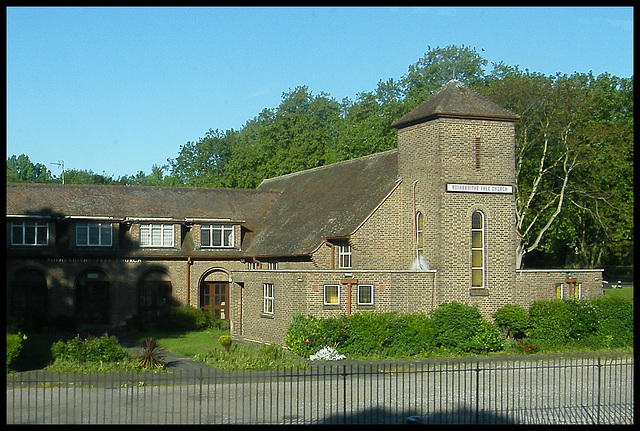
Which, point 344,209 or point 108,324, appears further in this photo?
point 108,324

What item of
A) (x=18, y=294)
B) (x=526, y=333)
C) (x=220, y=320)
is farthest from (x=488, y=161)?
(x=18, y=294)

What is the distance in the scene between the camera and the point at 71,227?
1598 inches

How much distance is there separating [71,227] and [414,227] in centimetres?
1718

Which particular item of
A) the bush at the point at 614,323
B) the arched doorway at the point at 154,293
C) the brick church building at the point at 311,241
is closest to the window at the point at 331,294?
the brick church building at the point at 311,241

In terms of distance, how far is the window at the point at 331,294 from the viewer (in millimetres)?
30641

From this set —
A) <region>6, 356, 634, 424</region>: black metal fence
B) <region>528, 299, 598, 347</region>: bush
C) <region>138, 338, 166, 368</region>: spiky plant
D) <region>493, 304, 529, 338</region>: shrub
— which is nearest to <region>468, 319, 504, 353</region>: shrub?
<region>493, 304, 529, 338</region>: shrub

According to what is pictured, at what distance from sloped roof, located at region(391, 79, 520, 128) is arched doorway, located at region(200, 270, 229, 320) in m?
14.3

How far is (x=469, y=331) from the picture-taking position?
29.8m

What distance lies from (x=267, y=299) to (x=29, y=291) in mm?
Result: 13186

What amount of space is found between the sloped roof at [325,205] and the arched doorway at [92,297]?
23.9 ft

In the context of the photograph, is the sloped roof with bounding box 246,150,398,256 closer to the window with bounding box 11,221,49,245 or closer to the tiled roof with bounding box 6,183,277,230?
the tiled roof with bounding box 6,183,277,230

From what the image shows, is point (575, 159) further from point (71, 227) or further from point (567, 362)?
point (71, 227)

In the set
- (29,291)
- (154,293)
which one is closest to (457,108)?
(154,293)

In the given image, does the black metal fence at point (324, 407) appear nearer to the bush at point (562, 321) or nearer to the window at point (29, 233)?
the bush at point (562, 321)
